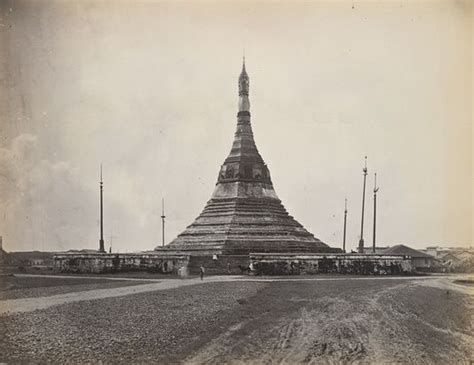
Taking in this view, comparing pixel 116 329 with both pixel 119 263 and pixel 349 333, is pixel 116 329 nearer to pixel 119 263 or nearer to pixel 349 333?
pixel 349 333

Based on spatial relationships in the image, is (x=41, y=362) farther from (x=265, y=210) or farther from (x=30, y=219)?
(x=265, y=210)

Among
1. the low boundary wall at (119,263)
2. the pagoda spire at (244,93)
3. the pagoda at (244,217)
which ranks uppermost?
the pagoda spire at (244,93)

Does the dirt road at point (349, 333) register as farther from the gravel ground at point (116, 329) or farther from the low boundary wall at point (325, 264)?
the low boundary wall at point (325, 264)

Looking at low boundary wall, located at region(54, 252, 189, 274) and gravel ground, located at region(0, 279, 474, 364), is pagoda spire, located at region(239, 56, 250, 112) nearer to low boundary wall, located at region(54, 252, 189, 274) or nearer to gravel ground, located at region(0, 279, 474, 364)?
low boundary wall, located at region(54, 252, 189, 274)

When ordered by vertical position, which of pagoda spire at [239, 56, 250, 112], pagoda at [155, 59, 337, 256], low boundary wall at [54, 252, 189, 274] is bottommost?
low boundary wall at [54, 252, 189, 274]

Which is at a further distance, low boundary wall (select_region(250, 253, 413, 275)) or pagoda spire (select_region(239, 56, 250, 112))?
pagoda spire (select_region(239, 56, 250, 112))

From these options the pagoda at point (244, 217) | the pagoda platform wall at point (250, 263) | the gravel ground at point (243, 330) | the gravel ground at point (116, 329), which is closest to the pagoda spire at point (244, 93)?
the pagoda at point (244, 217)

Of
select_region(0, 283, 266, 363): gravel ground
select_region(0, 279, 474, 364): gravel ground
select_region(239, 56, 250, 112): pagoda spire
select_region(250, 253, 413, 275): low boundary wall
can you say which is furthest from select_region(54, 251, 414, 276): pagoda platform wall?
select_region(239, 56, 250, 112): pagoda spire
